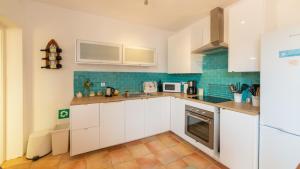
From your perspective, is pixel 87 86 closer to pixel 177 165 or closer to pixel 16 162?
pixel 16 162

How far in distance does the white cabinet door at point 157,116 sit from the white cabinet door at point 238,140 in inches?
43.7

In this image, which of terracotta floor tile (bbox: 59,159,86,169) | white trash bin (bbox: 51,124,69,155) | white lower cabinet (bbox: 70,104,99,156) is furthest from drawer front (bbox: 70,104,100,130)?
terracotta floor tile (bbox: 59,159,86,169)

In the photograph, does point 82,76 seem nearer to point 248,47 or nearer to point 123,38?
point 123,38

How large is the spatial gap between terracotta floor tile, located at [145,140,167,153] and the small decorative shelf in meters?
2.03

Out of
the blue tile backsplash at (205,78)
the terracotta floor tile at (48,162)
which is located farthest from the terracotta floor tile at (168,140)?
the terracotta floor tile at (48,162)

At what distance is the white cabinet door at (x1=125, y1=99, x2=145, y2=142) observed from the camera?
2.18 m

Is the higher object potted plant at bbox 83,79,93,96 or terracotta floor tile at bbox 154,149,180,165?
potted plant at bbox 83,79,93,96

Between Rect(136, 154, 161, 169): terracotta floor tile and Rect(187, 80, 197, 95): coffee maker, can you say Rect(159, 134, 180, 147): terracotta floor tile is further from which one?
Rect(187, 80, 197, 95): coffee maker

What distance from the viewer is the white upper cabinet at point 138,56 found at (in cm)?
242

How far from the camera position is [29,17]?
6.41 ft

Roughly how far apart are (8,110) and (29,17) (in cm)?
142

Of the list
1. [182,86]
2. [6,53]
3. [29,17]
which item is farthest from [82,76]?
[182,86]

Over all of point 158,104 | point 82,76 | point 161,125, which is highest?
point 82,76

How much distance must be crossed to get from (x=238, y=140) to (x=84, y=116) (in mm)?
2018
